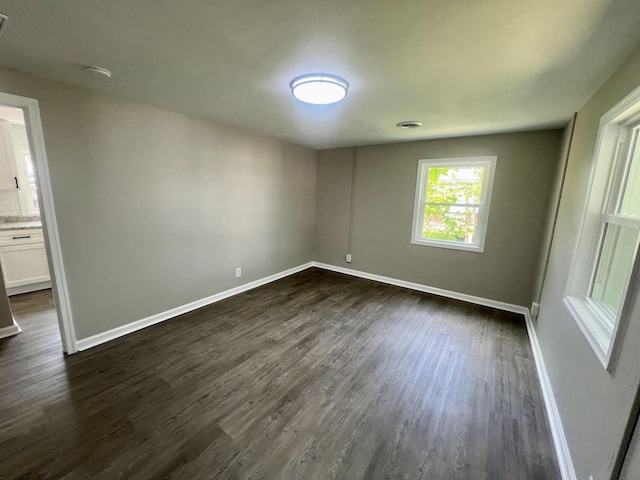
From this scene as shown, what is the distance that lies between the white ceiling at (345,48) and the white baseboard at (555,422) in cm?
220

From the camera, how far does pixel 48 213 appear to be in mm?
2078

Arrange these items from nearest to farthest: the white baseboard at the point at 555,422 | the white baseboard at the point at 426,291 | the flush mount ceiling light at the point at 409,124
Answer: the white baseboard at the point at 555,422 < the white baseboard at the point at 426,291 < the flush mount ceiling light at the point at 409,124

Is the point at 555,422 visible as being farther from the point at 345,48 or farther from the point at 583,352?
the point at 345,48

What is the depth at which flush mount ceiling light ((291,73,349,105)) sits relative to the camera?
1794mm

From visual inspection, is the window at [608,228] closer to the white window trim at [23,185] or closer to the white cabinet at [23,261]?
the white cabinet at [23,261]

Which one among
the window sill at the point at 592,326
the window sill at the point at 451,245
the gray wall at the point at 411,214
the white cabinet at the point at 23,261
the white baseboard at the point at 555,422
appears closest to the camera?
the window sill at the point at 592,326

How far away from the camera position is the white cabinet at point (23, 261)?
10.9 ft

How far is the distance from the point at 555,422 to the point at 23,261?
5868mm

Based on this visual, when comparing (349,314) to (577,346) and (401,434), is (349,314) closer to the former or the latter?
(401,434)

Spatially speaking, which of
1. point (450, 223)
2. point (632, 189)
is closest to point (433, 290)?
point (450, 223)

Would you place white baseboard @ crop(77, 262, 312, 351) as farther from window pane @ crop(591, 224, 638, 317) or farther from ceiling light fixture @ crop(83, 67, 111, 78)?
window pane @ crop(591, 224, 638, 317)

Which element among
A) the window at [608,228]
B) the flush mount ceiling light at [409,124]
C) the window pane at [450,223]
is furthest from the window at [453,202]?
the window at [608,228]

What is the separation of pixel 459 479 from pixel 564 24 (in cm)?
232

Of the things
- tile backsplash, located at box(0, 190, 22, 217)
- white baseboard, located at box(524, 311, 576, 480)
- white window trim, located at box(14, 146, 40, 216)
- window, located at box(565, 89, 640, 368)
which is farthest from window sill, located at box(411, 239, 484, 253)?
tile backsplash, located at box(0, 190, 22, 217)
